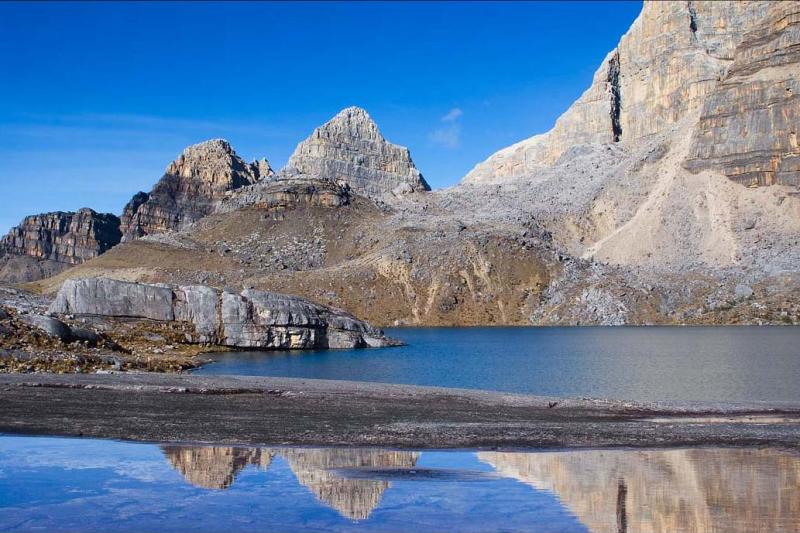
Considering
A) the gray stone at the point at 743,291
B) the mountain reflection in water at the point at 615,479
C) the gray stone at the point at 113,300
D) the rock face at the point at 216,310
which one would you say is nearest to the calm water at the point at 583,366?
the rock face at the point at 216,310

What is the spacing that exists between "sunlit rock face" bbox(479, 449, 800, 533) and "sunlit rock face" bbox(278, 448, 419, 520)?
3242mm

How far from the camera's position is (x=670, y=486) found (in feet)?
65.0

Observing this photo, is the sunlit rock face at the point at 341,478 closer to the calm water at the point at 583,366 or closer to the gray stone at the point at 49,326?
the calm water at the point at 583,366

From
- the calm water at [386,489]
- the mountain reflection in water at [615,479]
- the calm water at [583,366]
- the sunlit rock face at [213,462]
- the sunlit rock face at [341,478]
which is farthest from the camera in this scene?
the calm water at [583,366]

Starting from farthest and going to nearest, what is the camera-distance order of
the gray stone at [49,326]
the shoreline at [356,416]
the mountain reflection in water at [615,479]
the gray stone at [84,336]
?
1. the gray stone at [84,336]
2. the gray stone at [49,326]
3. the shoreline at [356,416]
4. the mountain reflection in water at [615,479]

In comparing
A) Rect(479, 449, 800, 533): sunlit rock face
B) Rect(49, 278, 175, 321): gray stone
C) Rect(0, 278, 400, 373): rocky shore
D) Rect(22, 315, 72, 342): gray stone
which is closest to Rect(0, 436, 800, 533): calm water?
Rect(479, 449, 800, 533): sunlit rock face

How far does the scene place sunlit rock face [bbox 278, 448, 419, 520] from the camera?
18.0 m

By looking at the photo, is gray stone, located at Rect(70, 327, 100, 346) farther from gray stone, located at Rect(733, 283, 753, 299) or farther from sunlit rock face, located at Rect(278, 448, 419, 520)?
gray stone, located at Rect(733, 283, 753, 299)

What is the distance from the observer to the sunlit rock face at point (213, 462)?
66.2ft

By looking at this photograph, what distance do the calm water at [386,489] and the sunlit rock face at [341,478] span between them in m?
0.05

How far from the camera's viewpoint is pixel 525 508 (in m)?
17.6

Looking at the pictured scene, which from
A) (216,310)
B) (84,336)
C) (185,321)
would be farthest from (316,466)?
(216,310)

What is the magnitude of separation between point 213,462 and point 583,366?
50.7 m

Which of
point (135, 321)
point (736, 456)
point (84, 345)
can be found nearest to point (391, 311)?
point (135, 321)
